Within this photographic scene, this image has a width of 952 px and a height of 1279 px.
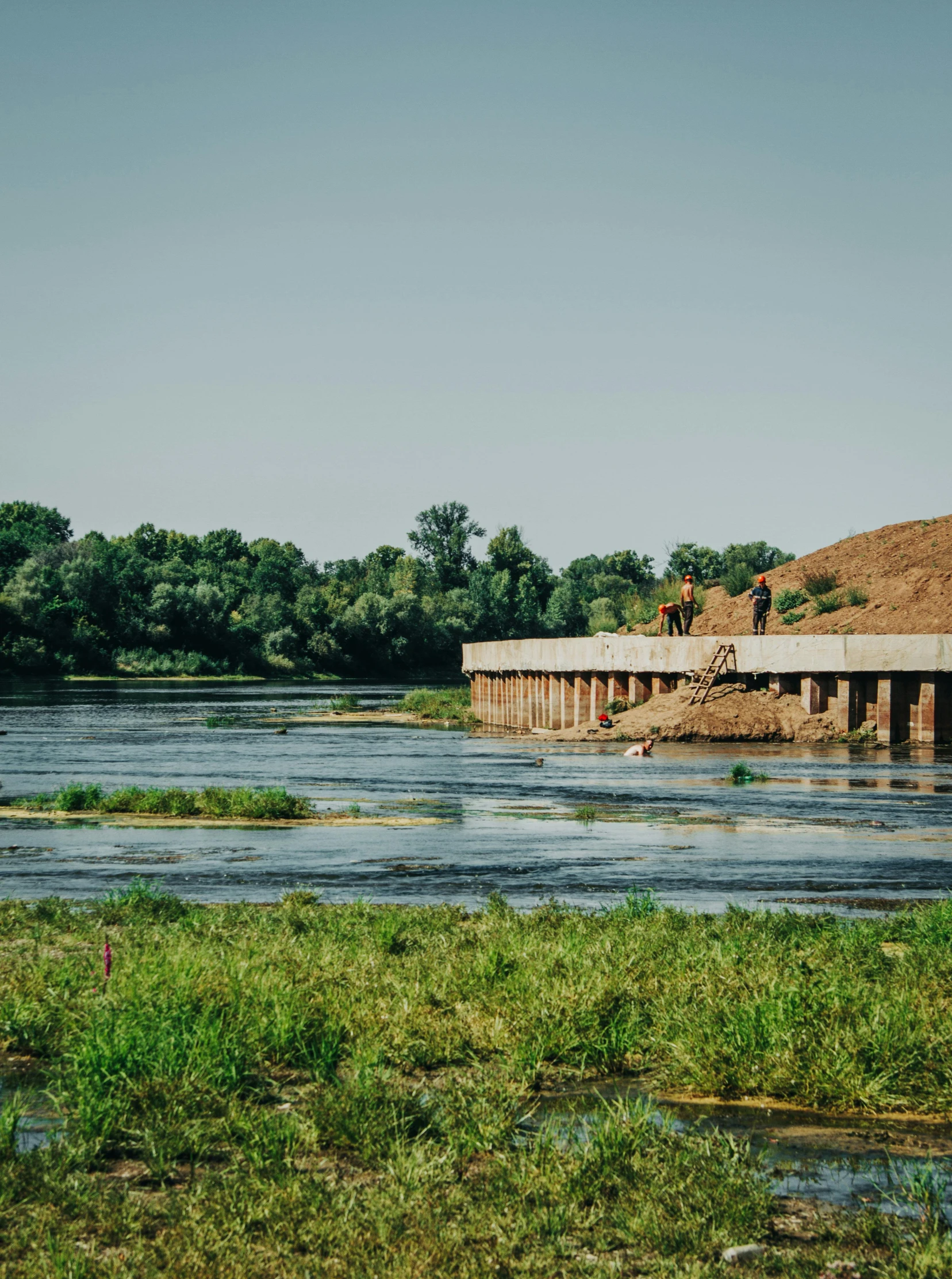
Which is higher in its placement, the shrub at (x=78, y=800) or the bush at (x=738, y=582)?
the bush at (x=738, y=582)

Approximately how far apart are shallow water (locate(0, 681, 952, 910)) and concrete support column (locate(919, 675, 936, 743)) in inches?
22.3

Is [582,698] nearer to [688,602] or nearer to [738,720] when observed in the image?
[688,602]

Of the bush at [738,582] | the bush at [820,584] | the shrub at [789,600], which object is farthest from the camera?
the bush at [738,582]

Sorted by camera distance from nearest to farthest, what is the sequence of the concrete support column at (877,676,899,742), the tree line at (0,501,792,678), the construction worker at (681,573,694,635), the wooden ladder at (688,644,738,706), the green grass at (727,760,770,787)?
the green grass at (727,760,770,787)
the concrete support column at (877,676,899,742)
the wooden ladder at (688,644,738,706)
the construction worker at (681,573,694,635)
the tree line at (0,501,792,678)

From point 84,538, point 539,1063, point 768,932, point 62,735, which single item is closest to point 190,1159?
point 539,1063

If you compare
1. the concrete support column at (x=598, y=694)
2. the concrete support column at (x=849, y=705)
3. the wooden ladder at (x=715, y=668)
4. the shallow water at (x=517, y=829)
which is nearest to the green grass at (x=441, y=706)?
the concrete support column at (x=598, y=694)

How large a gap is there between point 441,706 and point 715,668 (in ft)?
81.9

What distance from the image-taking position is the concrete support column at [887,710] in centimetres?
3597

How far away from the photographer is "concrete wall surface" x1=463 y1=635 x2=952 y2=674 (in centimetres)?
3512

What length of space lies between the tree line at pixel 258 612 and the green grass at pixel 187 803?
7062cm

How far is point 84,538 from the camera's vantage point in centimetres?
15312

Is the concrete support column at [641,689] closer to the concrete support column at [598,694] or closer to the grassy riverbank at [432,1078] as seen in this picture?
the concrete support column at [598,694]

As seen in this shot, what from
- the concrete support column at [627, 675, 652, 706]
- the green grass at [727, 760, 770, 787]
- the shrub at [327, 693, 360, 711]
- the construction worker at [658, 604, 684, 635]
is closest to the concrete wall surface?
the concrete support column at [627, 675, 652, 706]

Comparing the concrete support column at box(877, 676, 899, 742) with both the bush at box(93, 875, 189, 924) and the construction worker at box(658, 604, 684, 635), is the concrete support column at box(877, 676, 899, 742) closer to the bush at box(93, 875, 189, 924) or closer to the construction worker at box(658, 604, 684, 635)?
the construction worker at box(658, 604, 684, 635)
